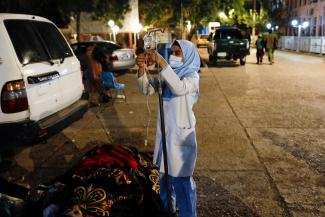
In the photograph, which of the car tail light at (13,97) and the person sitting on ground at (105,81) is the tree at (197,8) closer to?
the person sitting on ground at (105,81)

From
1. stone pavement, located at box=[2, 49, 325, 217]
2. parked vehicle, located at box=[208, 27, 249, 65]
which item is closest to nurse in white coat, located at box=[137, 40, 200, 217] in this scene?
stone pavement, located at box=[2, 49, 325, 217]

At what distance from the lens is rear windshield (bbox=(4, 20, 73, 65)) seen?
4.47m

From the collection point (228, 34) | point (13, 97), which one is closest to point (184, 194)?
point (13, 97)

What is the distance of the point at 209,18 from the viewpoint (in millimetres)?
19844

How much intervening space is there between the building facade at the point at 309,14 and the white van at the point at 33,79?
37595 millimetres

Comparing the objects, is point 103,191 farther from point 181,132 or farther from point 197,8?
point 197,8

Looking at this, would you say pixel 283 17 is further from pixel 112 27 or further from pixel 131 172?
pixel 131 172

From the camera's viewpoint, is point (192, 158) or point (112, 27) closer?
point (192, 158)

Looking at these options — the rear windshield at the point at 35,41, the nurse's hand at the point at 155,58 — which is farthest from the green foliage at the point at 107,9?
the nurse's hand at the point at 155,58

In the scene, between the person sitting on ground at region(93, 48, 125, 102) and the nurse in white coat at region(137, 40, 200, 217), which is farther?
the person sitting on ground at region(93, 48, 125, 102)

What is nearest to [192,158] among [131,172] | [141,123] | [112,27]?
[131,172]

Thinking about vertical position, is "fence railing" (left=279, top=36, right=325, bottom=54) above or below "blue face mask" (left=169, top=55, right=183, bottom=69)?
below

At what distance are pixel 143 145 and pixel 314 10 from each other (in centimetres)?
4067

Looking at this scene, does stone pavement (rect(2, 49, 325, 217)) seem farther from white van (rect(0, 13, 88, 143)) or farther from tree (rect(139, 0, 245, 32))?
tree (rect(139, 0, 245, 32))
